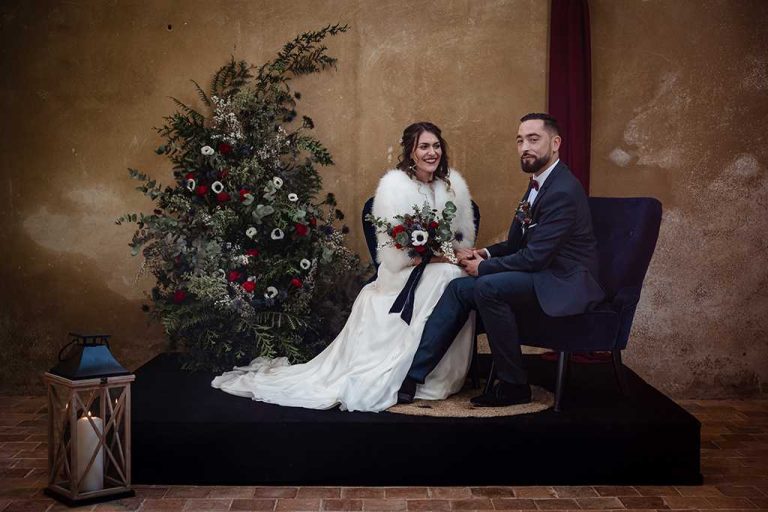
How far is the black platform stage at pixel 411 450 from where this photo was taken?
422 cm

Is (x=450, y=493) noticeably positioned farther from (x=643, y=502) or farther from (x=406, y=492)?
(x=643, y=502)

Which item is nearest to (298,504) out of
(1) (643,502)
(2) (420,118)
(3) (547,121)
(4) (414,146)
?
(1) (643,502)

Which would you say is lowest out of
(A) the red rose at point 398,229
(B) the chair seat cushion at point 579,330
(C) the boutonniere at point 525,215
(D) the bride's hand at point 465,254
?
(B) the chair seat cushion at point 579,330

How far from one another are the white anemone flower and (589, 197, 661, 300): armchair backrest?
1.01 metres

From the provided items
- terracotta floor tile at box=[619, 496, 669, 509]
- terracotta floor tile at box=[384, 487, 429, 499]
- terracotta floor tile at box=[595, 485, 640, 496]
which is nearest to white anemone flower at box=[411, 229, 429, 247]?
terracotta floor tile at box=[384, 487, 429, 499]

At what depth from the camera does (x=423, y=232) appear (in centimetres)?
482

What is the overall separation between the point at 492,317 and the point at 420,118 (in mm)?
2155

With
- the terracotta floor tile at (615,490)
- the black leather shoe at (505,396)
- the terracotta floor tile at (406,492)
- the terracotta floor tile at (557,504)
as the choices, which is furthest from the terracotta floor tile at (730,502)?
the terracotta floor tile at (406,492)

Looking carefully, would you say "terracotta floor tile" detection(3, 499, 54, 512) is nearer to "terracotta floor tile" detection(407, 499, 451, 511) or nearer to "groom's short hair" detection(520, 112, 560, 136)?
"terracotta floor tile" detection(407, 499, 451, 511)

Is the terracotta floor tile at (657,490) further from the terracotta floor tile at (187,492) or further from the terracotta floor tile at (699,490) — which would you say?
the terracotta floor tile at (187,492)

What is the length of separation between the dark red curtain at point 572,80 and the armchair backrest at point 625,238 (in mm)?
1131

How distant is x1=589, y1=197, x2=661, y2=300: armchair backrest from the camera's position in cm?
470

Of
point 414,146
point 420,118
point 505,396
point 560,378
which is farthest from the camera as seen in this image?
point 420,118

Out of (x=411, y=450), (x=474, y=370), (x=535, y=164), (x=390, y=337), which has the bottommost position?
(x=411, y=450)
